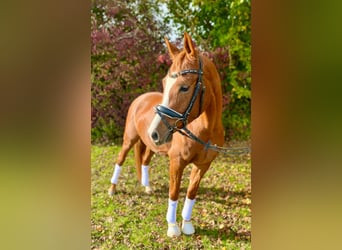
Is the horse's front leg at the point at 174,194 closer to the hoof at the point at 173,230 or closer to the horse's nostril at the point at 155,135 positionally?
the hoof at the point at 173,230

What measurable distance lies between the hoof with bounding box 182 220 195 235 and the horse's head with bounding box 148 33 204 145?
384 mm

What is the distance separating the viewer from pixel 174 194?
4.11 feet

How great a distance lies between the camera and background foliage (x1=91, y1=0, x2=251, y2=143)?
49.4 inches

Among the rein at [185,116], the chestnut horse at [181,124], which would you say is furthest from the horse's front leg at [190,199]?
the rein at [185,116]

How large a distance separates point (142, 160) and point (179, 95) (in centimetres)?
45

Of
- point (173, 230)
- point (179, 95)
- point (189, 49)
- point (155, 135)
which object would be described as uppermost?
point (189, 49)

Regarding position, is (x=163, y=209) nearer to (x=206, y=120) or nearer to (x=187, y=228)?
(x=187, y=228)

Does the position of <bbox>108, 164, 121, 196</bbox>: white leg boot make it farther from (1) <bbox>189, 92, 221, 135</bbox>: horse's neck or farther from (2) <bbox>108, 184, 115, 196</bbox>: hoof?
(1) <bbox>189, 92, 221, 135</bbox>: horse's neck

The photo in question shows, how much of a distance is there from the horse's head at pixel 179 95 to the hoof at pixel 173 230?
0.38 m

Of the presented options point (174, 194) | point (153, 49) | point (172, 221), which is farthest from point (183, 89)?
point (172, 221)

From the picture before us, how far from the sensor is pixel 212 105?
3.92 ft

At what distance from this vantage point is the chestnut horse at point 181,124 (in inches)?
43.1
